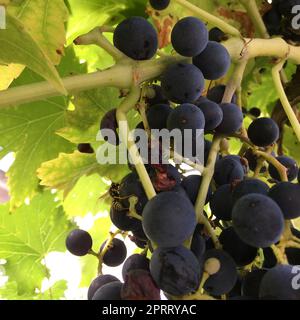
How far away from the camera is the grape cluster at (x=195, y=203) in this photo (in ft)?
2.25

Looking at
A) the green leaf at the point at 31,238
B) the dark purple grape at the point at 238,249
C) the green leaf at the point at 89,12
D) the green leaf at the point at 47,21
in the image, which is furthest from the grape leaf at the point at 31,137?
the dark purple grape at the point at 238,249

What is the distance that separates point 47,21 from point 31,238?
794 millimetres

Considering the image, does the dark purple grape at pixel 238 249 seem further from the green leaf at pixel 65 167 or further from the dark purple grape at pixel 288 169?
the green leaf at pixel 65 167

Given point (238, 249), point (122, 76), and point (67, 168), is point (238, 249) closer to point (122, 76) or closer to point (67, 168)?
point (122, 76)

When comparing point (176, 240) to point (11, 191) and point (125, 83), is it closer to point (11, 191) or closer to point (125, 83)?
point (125, 83)

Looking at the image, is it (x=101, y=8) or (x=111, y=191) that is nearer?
(x=111, y=191)

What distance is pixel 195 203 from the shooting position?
2.55 feet

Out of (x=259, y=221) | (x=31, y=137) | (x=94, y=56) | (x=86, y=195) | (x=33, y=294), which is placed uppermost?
(x=259, y=221)

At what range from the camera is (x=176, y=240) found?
2.22 feet

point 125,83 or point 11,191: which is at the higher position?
point 125,83

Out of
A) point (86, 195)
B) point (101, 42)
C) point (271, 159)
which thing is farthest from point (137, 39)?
point (86, 195)

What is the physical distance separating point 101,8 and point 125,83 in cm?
62

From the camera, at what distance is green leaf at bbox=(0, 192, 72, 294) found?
1553mm
